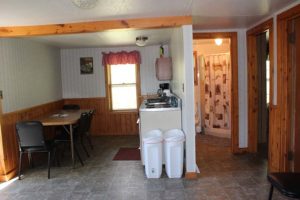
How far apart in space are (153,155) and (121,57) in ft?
11.2

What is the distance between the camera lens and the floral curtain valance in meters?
6.33

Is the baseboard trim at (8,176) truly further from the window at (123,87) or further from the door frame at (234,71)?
the door frame at (234,71)

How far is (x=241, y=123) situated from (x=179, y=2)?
8.80ft

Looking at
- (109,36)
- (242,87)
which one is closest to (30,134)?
(109,36)

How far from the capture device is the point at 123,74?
21.7 feet

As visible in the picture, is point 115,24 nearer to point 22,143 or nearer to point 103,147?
point 22,143

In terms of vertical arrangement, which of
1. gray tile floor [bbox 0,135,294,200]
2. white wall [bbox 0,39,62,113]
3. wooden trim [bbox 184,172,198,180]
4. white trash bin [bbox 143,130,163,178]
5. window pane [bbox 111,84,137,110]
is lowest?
gray tile floor [bbox 0,135,294,200]

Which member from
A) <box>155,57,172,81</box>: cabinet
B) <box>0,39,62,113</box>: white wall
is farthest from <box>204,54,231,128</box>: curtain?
<box>0,39,62,113</box>: white wall

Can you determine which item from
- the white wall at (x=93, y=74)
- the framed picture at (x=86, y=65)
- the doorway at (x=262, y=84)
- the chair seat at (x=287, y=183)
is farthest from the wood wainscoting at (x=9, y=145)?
the doorway at (x=262, y=84)

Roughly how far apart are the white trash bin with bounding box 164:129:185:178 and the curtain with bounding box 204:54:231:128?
8.50ft

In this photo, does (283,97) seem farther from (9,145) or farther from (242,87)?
(9,145)

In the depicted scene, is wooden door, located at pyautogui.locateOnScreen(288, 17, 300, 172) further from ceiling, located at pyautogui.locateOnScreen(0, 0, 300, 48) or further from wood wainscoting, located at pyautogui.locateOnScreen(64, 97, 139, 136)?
wood wainscoting, located at pyautogui.locateOnScreen(64, 97, 139, 136)

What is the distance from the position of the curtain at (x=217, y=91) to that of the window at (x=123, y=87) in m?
1.77

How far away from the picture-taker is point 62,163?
4410 mm
